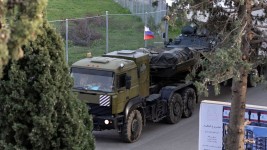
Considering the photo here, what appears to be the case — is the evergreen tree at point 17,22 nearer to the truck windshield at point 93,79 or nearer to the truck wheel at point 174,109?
the truck windshield at point 93,79

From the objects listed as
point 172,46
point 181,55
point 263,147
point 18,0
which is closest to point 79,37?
point 172,46

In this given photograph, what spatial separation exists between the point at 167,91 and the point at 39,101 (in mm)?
10647

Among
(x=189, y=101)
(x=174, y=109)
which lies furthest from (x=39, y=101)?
(x=189, y=101)

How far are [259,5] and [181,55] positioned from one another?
28.0ft

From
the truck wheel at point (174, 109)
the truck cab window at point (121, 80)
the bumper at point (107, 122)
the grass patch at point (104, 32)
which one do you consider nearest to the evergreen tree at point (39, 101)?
the bumper at point (107, 122)

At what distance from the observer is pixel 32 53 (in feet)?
30.9

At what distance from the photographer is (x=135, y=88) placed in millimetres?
18406

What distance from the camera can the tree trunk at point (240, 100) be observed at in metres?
12.2

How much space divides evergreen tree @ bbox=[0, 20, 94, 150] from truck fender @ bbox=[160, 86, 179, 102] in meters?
9.90

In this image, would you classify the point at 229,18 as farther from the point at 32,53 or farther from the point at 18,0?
the point at 18,0

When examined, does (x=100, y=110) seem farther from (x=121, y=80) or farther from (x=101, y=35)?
(x=101, y=35)

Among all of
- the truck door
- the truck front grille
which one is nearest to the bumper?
the truck front grille

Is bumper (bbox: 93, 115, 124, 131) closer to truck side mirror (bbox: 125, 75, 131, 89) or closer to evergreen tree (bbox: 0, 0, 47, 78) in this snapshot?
truck side mirror (bbox: 125, 75, 131, 89)

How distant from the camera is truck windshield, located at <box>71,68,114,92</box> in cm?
1753
